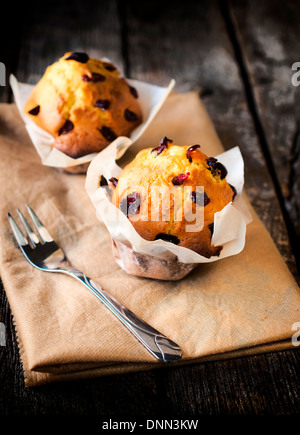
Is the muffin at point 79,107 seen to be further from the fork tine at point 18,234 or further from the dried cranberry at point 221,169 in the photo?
the dried cranberry at point 221,169

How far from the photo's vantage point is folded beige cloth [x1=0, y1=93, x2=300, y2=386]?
48.1 inches

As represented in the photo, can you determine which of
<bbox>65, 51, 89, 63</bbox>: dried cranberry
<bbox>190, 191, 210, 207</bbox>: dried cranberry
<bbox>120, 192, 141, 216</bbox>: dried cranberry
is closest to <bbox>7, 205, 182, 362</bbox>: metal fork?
<bbox>120, 192, 141, 216</bbox>: dried cranberry

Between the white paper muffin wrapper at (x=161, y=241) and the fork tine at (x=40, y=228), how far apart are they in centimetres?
23

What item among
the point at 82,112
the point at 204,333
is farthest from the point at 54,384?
the point at 82,112

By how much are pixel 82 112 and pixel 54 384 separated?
0.96 m

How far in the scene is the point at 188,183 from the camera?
1.33 metres

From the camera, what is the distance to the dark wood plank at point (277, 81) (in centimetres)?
190

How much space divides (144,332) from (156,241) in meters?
0.26

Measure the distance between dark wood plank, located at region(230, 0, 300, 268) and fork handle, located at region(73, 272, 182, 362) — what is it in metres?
0.66

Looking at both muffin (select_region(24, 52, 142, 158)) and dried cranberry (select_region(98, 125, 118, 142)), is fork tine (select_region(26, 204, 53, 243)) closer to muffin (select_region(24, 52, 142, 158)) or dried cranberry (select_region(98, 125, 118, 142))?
muffin (select_region(24, 52, 142, 158))

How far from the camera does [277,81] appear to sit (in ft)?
7.77

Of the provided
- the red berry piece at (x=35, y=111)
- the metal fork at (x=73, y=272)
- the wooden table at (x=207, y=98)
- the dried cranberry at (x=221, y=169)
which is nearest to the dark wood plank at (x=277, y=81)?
the wooden table at (x=207, y=98)

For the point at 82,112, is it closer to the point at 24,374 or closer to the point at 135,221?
the point at 135,221

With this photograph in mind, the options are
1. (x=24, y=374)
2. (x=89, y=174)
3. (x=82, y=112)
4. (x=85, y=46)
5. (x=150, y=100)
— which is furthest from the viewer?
(x=85, y=46)
